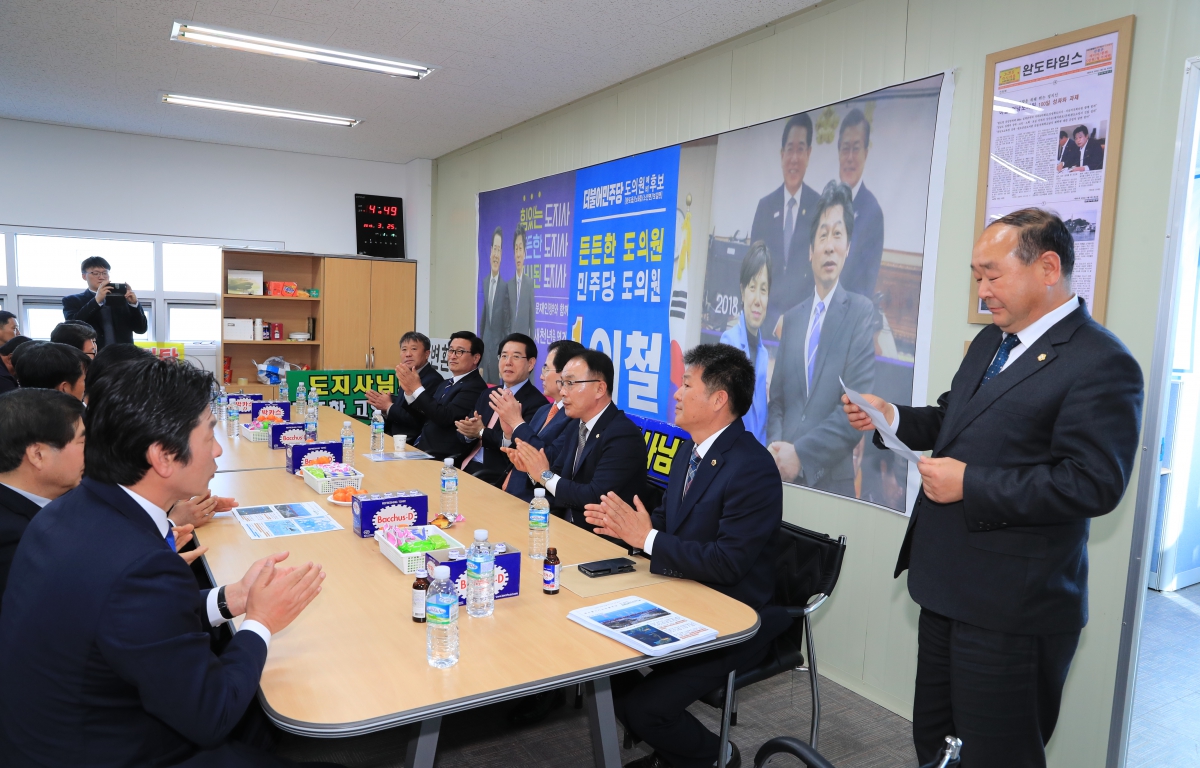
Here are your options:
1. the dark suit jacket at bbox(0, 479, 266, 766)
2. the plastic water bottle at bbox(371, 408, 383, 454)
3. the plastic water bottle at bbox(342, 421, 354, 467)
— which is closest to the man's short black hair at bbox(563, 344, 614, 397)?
the plastic water bottle at bbox(342, 421, 354, 467)

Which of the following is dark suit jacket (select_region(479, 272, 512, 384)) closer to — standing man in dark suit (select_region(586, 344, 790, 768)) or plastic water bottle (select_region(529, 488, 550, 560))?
plastic water bottle (select_region(529, 488, 550, 560))

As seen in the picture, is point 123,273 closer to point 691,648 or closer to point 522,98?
point 522,98

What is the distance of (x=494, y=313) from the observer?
7035mm

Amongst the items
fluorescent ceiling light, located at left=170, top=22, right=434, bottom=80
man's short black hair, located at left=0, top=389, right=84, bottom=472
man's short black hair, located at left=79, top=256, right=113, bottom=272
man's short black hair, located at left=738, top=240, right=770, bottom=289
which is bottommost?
man's short black hair, located at left=0, top=389, right=84, bottom=472

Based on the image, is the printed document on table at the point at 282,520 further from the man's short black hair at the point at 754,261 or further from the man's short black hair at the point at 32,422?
the man's short black hair at the point at 754,261

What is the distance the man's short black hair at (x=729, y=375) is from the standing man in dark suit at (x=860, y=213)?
1.19 metres

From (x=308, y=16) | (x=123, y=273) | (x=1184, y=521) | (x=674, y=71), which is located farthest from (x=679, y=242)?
(x=123, y=273)

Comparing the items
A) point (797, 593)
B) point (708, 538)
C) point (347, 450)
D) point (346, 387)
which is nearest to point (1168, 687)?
point (797, 593)

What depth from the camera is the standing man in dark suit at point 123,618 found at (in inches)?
51.9

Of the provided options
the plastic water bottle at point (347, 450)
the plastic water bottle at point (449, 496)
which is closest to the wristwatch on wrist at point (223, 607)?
the plastic water bottle at point (449, 496)

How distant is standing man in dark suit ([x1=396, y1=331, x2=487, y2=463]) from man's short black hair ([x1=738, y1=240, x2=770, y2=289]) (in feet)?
6.36

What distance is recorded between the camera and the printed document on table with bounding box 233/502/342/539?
273cm

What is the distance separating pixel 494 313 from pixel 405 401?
65.5 inches

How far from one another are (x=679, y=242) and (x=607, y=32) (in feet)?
4.22
